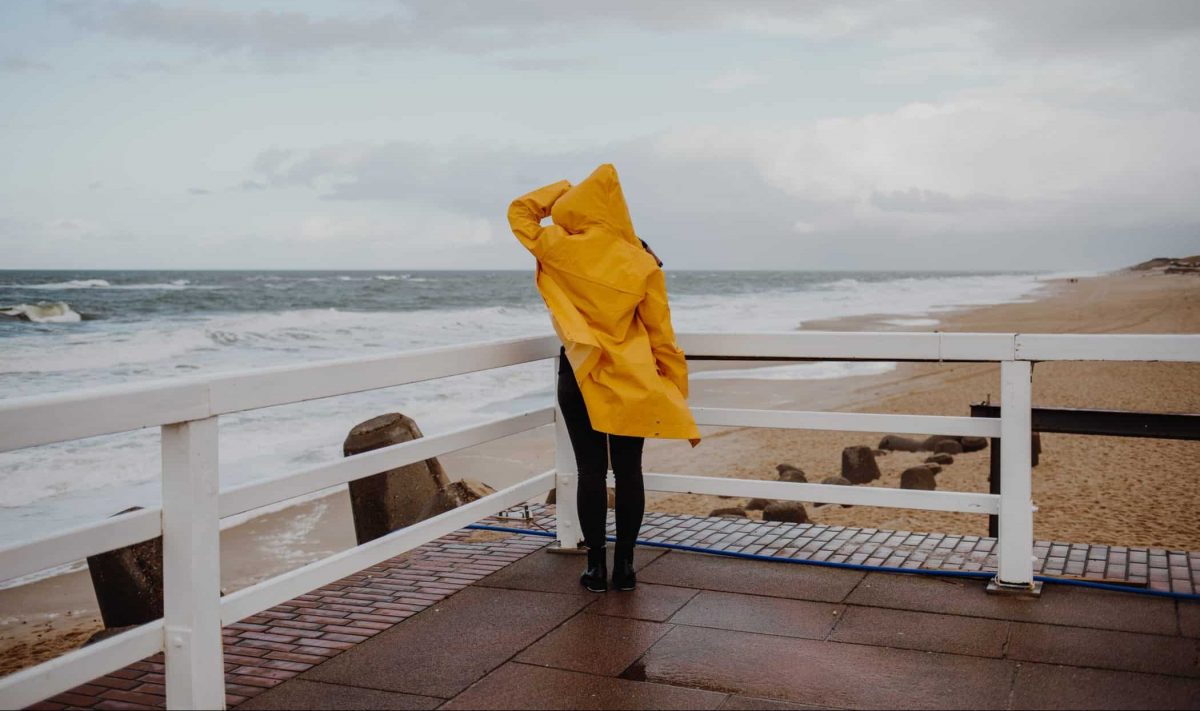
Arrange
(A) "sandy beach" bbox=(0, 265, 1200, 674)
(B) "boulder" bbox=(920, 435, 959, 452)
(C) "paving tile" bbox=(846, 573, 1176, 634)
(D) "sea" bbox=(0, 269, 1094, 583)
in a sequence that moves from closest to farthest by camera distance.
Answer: (C) "paving tile" bbox=(846, 573, 1176, 634) < (A) "sandy beach" bbox=(0, 265, 1200, 674) < (D) "sea" bbox=(0, 269, 1094, 583) < (B) "boulder" bbox=(920, 435, 959, 452)

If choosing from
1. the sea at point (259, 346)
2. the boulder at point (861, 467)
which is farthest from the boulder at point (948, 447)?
the sea at point (259, 346)

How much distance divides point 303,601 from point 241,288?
2152 inches

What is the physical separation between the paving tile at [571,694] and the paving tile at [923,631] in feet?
2.90

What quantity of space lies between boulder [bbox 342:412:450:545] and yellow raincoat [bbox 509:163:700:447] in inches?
104

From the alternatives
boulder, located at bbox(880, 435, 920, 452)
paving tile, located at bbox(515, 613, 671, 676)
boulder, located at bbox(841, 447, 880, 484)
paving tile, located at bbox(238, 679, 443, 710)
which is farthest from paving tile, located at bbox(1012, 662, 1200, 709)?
boulder, located at bbox(880, 435, 920, 452)

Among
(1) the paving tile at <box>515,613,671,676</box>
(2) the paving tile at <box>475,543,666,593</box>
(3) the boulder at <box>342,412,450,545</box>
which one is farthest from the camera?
(3) the boulder at <box>342,412,450,545</box>

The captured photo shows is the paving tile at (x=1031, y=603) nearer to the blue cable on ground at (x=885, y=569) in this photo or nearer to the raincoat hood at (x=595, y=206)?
the blue cable on ground at (x=885, y=569)

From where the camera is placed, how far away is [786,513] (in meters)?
8.25

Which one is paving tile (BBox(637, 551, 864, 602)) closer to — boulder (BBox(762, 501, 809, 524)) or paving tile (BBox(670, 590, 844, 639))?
paving tile (BBox(670, 590, 844, 639))

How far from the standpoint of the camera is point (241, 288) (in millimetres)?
56062

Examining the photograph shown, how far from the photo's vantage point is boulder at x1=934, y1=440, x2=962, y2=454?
1115 centimetres

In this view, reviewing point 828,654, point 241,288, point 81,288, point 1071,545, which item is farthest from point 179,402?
point 241,288

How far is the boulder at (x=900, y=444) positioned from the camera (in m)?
11.4

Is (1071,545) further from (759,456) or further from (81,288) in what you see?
(81,288)
